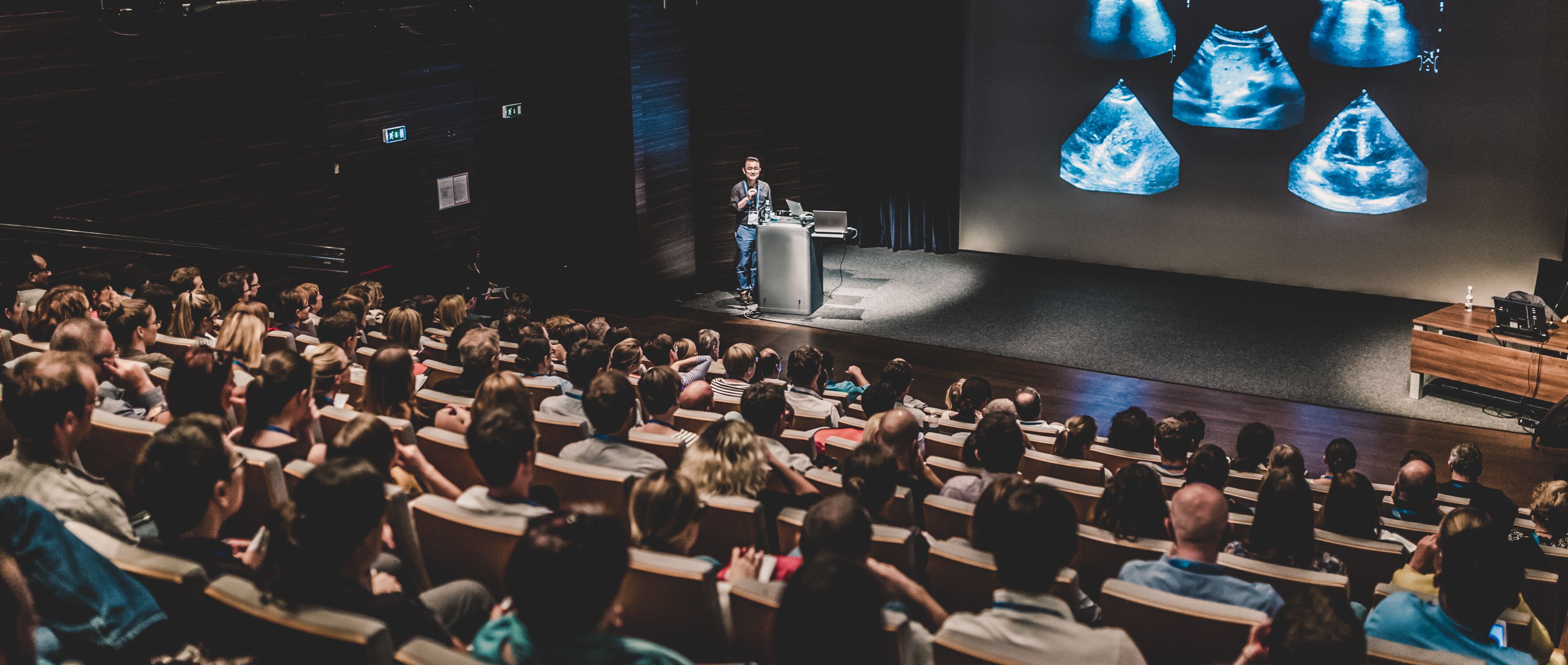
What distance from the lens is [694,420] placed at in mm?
4574

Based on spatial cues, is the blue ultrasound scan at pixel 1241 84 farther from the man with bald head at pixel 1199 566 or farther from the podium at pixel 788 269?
the man with bald head at pixel 1199 566

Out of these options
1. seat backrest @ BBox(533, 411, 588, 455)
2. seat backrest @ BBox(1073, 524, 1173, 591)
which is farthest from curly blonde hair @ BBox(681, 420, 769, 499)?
seat backrest @ BBox(1073, 524, 1173, 591)

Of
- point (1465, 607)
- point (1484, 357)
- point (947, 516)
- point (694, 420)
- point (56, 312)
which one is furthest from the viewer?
Result: point (1484, 357)

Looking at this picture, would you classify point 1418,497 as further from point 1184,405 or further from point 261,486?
point 261,486

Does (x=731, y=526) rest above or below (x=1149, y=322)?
above

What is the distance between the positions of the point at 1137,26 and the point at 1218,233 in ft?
6.77

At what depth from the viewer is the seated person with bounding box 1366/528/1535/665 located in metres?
2.67

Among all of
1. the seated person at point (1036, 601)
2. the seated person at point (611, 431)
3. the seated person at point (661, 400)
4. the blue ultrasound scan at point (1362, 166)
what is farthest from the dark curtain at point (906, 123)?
the seated person at point (1036, 601)

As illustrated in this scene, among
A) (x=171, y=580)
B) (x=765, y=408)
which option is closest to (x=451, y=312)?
(x=765, y=408)

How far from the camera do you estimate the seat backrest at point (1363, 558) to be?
351cm

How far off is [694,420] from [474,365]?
3.10 feet

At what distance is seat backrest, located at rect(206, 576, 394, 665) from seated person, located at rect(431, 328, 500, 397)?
2.35 metres

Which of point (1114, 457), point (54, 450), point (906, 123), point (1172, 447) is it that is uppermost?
point (906, 123)

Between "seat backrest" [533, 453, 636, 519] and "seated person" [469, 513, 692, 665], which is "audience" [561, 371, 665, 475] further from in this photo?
"seated person" [469, 513, 692, 665]
